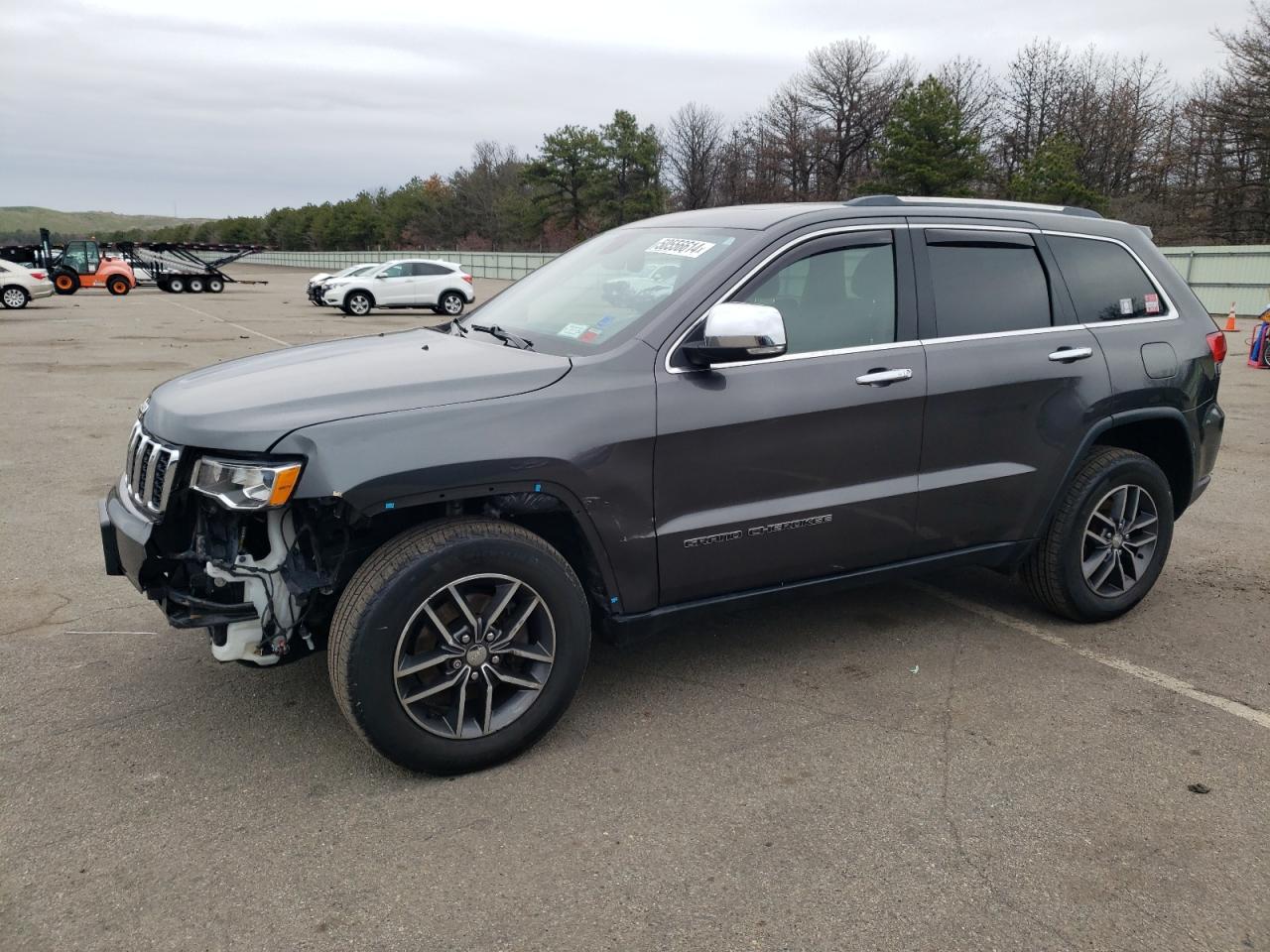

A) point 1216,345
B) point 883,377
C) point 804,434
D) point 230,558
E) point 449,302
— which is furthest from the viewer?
point 449,302

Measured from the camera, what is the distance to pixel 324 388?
327cm

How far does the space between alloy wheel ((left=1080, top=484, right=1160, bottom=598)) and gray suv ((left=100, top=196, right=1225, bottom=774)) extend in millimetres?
12

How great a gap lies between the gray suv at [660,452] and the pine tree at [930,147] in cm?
4683

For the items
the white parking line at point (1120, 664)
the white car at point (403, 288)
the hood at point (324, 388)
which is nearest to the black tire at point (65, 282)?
the white car at point (403, 288)

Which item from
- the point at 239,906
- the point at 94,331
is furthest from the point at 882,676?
the point at 94,331

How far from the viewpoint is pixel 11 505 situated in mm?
6531

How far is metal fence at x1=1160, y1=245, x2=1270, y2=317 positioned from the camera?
1115 inches

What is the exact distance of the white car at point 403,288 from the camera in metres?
27.4

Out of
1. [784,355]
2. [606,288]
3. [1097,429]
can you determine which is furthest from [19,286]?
[1097,429]

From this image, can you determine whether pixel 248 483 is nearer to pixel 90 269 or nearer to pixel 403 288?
pixel 403 288

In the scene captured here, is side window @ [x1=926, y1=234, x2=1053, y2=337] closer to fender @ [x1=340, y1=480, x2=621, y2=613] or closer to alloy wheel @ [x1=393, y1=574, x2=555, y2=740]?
fender @ [x1=340, y1=480, x2=621, y2=613]

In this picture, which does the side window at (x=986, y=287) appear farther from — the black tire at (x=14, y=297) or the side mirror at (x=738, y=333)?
the black tire at (x=14, y=297)

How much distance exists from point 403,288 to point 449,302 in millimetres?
1358

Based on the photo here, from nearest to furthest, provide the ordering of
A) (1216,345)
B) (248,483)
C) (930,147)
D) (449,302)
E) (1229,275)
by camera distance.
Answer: (248,483) → (1216,345) → (449,302) → (1229,275) → (930,147)
